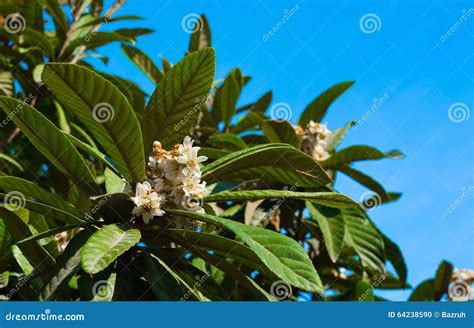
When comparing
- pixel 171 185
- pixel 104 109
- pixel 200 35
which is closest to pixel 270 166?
pixel 171 185

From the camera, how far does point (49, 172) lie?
3.44 meters

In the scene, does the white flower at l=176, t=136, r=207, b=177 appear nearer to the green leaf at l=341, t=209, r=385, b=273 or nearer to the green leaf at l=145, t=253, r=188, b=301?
the green leaf at l=145, t=253, r=188, b=301

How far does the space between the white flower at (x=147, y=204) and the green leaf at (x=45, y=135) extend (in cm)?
24

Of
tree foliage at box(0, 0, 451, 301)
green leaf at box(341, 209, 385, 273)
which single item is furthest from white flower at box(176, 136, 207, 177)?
green leaf at box(341, 209, 385, 273)

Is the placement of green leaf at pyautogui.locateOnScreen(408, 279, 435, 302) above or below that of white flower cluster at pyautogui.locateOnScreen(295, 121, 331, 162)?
below

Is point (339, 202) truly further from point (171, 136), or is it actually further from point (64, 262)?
point (64, 262)

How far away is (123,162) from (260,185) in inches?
46.6

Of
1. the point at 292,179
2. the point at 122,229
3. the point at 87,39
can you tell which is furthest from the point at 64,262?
the point at 87,39

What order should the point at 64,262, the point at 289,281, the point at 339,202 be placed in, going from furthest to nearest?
the point at 339,202 < the point at 64,262 < the point at 289,281

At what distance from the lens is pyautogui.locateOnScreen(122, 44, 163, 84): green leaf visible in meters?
3.63

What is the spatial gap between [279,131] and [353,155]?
0.41 meters

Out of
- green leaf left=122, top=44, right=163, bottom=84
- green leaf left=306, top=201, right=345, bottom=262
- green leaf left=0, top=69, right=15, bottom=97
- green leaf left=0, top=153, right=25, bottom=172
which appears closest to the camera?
green leaf left=306, top=201, right=345, bottom=262

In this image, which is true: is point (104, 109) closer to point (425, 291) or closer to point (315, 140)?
point (315, 140)

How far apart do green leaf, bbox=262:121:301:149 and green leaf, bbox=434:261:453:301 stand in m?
1.11
